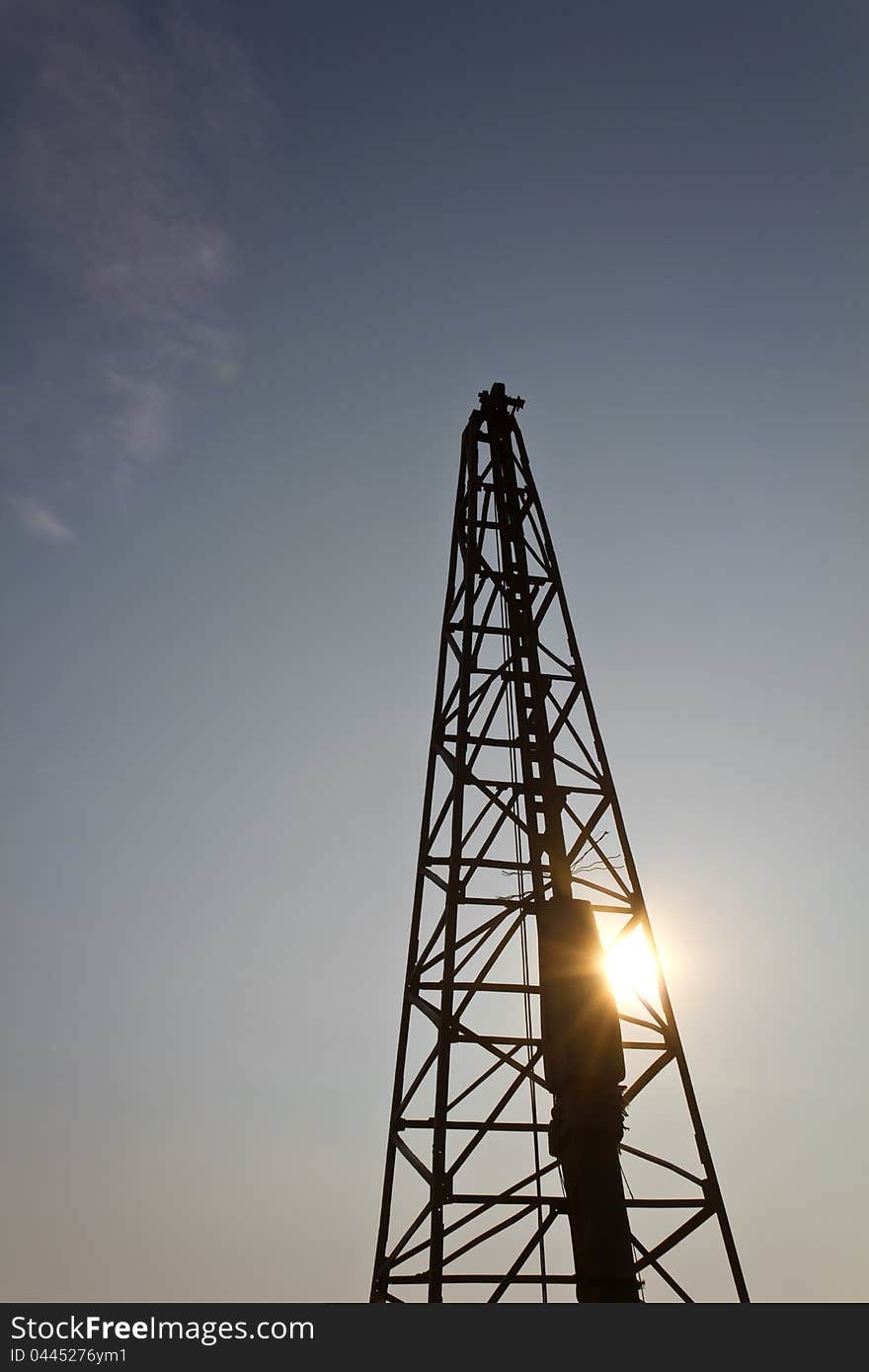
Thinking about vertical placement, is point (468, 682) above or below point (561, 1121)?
above

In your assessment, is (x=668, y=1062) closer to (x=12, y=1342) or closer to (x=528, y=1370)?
(x=528, y=1370)

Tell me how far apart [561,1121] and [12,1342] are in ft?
17.6

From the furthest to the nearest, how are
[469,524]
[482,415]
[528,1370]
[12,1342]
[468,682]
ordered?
[482,415] < [469,524] < [468,682] < [12,1342] < [528,1370]

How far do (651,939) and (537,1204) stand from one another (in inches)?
124

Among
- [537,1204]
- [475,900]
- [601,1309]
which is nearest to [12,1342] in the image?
[601,1309]

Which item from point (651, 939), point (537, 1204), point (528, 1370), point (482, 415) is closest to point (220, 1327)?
point (528, 1370)

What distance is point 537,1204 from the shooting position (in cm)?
921

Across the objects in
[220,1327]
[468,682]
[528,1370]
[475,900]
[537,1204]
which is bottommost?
[528,1370]

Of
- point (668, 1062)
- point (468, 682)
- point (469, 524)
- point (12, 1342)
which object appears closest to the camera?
point (12, 1342)

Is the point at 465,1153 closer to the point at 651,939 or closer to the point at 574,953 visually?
the point at 574,953

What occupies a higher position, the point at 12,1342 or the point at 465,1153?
the point at 465,1153

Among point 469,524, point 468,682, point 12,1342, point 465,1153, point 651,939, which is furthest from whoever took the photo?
point 469,524

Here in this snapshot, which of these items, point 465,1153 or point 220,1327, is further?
point 465,1153

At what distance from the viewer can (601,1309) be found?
602 centimetres
